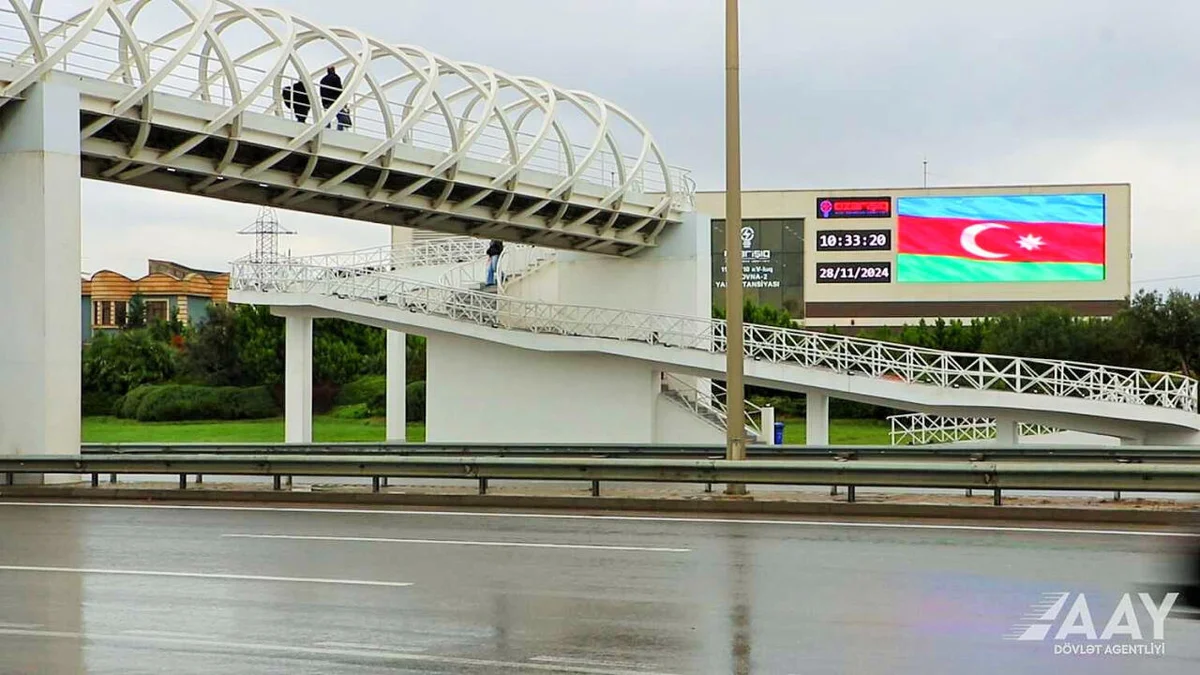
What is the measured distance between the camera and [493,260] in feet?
148

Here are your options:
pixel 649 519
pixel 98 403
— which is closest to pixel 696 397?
pixel 649 519

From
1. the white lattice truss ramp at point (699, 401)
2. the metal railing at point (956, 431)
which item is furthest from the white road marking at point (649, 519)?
the metal railing at point (956, 431)

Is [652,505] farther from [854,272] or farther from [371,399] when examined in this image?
[854,272]

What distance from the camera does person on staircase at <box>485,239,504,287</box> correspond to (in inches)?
1764

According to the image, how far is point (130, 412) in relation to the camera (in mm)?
57812

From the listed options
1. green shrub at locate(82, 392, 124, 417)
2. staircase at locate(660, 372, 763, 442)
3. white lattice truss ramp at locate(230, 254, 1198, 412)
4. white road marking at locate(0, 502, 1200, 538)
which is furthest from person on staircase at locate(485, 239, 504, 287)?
white road marking at locate(0, 502, 1200, 538)

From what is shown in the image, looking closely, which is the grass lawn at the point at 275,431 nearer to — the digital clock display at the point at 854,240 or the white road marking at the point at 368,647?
the digital clock display at the point at 854,240

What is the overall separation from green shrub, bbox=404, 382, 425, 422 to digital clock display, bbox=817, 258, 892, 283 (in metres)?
31.1

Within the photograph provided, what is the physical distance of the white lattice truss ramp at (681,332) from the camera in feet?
123

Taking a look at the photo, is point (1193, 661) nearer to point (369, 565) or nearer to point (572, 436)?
point (369, 565)

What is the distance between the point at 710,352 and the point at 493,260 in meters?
10.2

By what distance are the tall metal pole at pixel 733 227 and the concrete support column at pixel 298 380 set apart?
83.7 feet

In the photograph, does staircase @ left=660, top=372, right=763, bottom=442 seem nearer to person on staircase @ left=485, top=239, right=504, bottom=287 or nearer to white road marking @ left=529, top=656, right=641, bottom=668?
person on staircase @ left=485, top=239, right=504, bottom=287

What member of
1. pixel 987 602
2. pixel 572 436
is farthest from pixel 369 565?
pixel 572 436
